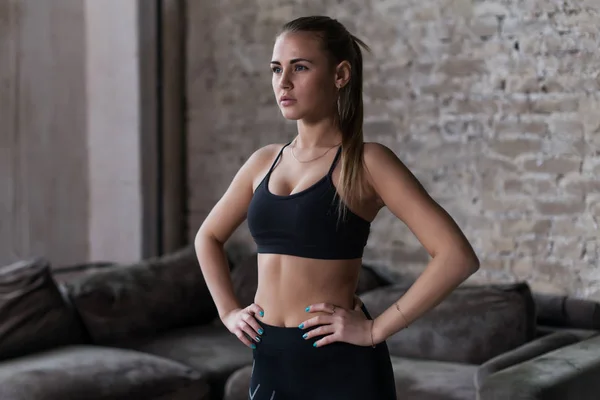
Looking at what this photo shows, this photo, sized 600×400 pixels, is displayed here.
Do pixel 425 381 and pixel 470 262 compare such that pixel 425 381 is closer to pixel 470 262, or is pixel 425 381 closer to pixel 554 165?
pixel 554 165

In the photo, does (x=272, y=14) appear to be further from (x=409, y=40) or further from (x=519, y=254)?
(x=519, y=254)

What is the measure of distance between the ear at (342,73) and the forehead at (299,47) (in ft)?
0.16

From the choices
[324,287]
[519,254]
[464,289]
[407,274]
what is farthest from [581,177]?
[324,287]

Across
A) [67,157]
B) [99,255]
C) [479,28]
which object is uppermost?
[479,28]

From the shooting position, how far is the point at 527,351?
316 centimetres

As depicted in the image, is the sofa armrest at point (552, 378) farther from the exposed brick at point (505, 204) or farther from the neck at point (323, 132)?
the neck at point (323, 132)

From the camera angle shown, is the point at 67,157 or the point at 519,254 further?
the point at 67,157

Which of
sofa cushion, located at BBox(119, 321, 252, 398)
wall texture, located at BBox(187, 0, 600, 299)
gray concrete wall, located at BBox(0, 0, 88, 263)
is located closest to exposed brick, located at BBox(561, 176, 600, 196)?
wall texture, located at BBox(187, 0, 600, 299)

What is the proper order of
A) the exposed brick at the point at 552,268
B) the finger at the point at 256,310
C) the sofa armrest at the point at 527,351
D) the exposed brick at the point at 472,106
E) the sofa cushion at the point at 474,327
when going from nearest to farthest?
the finger at the point at 256,310 < the sofa armrest at the point at 527,351 < the sofa cushion at the point at 474,327 < the exposed brick at the point at 552,268 < the exposed brick at the point at 472,106

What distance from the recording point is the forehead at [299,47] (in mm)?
1781

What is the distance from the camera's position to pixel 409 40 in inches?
160

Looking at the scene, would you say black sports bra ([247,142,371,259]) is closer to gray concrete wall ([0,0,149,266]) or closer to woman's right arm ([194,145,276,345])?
woman's right arm ([194,145,276,345])

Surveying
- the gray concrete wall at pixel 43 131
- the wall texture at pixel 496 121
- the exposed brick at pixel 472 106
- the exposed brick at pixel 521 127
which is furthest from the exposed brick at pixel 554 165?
the gray concrete wall at pixel 43 131

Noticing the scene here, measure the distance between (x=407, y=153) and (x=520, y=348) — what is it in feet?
3.91
